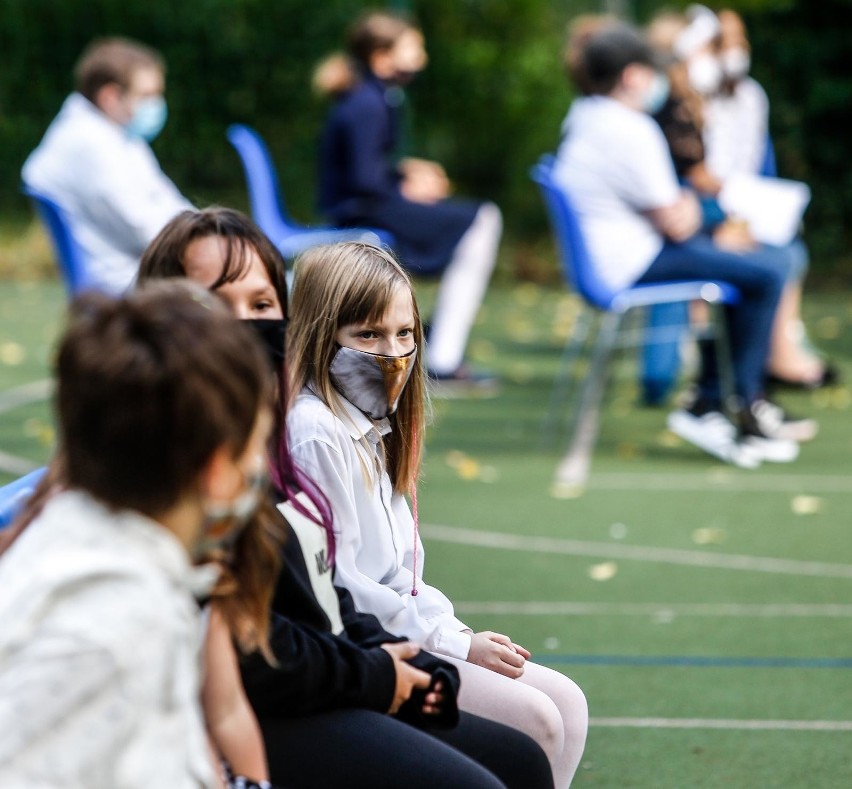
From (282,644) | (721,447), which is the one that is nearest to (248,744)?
(282,644)

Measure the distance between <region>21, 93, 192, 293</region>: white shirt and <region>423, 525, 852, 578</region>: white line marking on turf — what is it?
5.99 feet

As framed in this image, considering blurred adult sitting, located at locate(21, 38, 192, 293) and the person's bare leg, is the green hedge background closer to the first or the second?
the person's bare leg

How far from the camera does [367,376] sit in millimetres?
2510

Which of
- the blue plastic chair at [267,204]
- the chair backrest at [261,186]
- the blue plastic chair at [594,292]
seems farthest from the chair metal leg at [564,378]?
the chair backrest at [261,186]

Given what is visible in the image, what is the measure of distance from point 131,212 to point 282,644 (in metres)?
4.60

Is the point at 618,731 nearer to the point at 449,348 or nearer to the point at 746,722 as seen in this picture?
the point at 746,722

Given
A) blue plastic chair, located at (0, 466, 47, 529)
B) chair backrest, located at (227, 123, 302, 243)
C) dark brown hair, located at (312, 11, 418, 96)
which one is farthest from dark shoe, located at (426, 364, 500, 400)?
blue plastic chair, located at (0, 466, 47, 529)

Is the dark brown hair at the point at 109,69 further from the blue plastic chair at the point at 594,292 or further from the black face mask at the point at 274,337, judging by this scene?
the black face mask at the point at 274,337

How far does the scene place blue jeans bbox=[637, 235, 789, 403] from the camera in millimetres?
6824

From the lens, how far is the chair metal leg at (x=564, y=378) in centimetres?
780

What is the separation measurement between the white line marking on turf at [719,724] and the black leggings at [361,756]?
154 centimetres

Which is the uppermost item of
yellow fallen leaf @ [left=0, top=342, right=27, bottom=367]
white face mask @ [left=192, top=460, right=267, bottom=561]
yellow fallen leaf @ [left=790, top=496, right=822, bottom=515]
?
white face mask @ [left=192, top=460, right=267, bottom=561]

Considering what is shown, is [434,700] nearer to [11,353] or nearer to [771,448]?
[771,448]

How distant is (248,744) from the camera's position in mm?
1818
